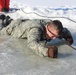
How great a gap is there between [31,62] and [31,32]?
548 mm

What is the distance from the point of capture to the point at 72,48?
402cm

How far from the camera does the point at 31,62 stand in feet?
11.5

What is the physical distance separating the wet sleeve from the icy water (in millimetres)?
70

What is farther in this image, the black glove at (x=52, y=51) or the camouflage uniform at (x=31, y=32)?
the camouflage uniform at (x=31, y=32)

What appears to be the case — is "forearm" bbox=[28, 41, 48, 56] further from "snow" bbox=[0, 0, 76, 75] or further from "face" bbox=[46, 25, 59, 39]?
"face" bbox=[46, 25, 59, 39]

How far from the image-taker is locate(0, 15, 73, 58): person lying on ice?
11.8 ft

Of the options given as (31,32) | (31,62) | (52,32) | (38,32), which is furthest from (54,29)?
(31,62)

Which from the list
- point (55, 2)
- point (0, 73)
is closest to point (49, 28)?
point (0, 73)

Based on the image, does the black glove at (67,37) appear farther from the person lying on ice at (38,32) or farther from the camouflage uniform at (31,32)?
the camouflage uniform at (31,32)

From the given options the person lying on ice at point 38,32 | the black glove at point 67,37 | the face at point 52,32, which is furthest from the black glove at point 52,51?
the black glove at point 67,37

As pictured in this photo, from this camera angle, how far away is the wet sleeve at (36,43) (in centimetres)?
358

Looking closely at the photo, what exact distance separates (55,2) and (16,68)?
509cm

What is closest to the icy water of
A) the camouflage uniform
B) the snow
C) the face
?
the snow

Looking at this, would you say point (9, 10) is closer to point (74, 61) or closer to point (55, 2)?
point (55, 2)
